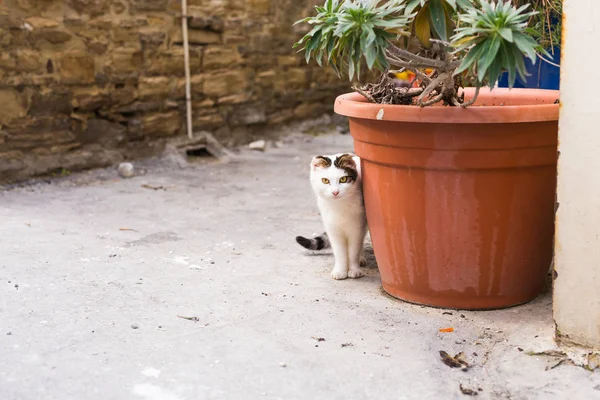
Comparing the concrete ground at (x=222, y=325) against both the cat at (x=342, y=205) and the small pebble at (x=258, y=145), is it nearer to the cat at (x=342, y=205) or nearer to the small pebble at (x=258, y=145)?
the cat at (x=342, y=205)

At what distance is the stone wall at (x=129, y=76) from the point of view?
15.6 ft

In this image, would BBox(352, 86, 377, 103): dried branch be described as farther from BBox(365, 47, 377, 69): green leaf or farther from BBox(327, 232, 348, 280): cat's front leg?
BBox(327, 232, 348, 280): cat's front leg

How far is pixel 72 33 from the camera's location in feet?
16.2

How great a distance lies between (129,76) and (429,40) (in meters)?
3.37

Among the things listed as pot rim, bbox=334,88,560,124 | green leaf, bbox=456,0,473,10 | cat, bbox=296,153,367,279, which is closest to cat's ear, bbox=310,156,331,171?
cat, bbox=296,153,367,279

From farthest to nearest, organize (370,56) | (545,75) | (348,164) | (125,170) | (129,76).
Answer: (129,76) → (125,170) → (545,75) → (348,164) → (370,56)

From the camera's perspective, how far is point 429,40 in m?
2.45

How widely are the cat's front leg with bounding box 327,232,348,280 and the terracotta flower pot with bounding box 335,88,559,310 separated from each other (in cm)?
30

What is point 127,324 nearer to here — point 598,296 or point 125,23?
point 598,296

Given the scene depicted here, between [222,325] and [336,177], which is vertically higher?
[336,177]

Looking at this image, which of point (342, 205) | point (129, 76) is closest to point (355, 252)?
point (342, 205)

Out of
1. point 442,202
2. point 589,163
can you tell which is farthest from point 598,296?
point 442,202

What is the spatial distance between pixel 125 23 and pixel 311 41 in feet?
10.0

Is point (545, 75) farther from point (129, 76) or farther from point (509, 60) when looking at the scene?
point (129, 76)
